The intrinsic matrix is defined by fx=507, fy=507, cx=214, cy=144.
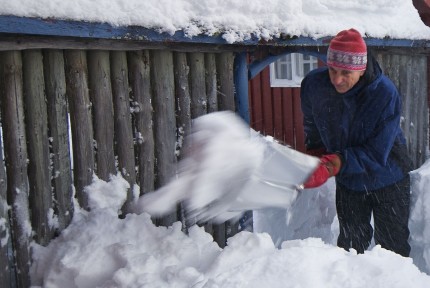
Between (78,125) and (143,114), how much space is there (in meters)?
→ 0.50

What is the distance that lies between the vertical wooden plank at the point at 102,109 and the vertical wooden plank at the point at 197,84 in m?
0.74

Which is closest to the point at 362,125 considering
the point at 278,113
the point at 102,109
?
the point at 102,109

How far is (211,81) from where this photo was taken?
3865 millimetres

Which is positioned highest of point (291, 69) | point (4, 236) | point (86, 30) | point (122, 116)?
point (86, 30)

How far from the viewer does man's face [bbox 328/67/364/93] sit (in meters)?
3.25

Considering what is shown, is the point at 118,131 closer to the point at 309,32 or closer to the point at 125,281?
the point at 125,281

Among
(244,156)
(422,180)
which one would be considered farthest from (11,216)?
(422,180)

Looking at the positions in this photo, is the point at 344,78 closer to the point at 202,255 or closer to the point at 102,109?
the point at 202,255

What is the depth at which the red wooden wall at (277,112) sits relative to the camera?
28.4 ft

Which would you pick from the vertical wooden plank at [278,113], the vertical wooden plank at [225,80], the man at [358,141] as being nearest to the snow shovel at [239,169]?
the man at [358,141]

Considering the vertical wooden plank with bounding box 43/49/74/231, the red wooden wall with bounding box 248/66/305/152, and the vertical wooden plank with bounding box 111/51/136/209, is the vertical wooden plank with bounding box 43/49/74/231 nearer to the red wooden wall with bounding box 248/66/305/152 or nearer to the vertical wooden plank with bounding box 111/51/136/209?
the vertical wooden plank with bounding box 111/51/136/209

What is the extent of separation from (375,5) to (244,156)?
11.2 feet

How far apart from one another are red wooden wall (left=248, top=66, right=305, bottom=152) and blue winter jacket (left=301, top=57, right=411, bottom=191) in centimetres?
477

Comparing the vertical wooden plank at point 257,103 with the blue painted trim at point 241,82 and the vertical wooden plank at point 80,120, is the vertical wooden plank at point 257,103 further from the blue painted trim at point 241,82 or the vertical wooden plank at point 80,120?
the vertical wooden plank at point 80,120
